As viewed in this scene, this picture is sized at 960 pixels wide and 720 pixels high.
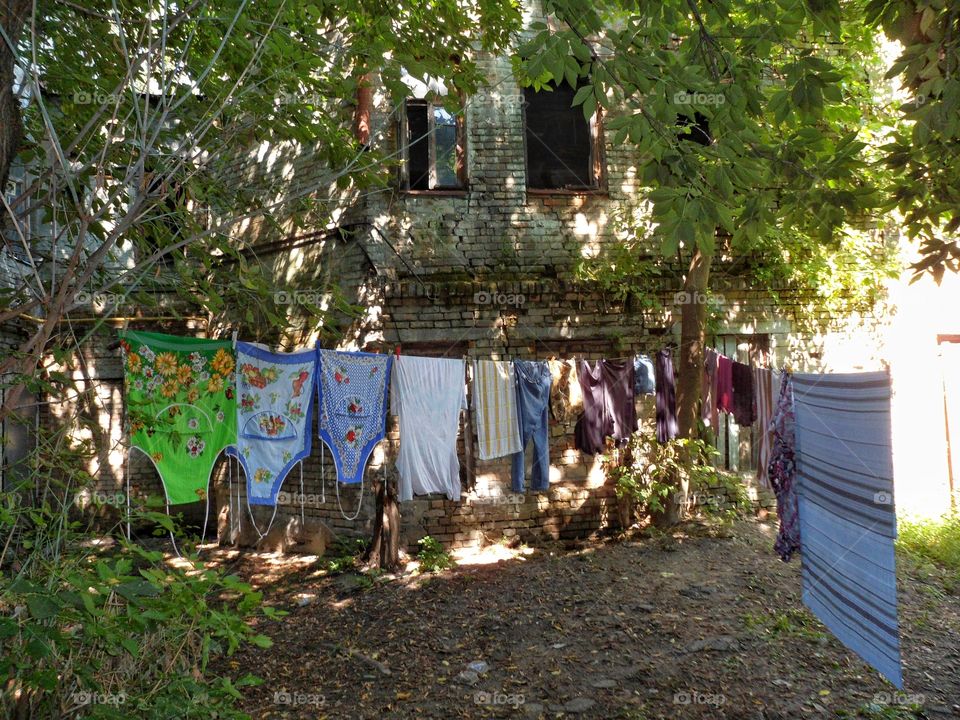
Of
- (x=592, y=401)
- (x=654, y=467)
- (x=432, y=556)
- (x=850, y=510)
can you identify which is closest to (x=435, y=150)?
(x=592, y=401)

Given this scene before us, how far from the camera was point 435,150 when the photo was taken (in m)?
8.84

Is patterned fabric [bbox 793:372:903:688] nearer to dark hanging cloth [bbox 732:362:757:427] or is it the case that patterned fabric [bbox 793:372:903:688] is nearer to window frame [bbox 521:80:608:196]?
dark hanging cloth [bbox 732:362:757:427]

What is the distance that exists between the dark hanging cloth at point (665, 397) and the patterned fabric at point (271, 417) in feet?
10.6

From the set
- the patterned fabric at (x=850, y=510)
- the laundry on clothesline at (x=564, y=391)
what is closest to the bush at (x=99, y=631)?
the patterned fabric at (x=850, y=510)

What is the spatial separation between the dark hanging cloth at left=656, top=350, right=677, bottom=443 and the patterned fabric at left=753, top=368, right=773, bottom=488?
948 mm

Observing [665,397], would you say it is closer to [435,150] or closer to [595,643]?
[595,643]

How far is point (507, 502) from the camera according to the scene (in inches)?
342

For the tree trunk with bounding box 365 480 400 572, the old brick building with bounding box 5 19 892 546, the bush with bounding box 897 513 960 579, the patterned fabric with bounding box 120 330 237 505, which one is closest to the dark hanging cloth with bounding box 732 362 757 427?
the old brick building with bounding box 5 19 892 546

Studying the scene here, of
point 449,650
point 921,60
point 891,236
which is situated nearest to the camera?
point 921,60

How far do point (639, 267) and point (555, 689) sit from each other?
496cm

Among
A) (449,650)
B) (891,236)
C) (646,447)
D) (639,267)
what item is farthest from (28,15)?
(891,236)

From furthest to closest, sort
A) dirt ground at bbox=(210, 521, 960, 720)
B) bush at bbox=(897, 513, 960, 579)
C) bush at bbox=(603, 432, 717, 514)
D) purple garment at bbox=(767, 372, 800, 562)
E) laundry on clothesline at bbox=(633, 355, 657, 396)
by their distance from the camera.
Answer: bush at bbox=(603, 432, 717, 514) < bush at bbox=(897, 513, 960, 579) < laundry on clothesline at bbox=(633, 355, 657, 396) < purple garment at bbox=(767, 372, 800, 562) < dirt ground at bbox=(210, 521, 960, 720)

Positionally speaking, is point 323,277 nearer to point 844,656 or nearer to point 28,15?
point 28,15

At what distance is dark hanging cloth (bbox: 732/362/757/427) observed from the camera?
22.0 feet
